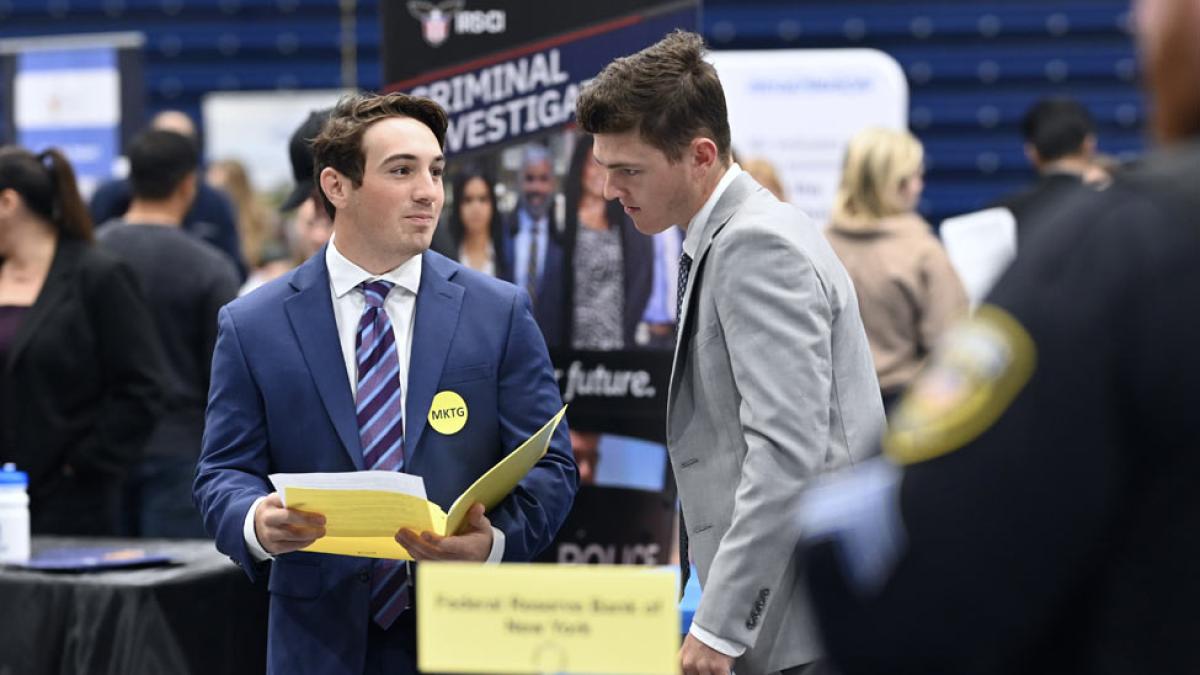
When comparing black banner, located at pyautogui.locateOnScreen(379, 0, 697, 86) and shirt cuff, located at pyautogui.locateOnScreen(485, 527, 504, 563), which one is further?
black banner, located at pyautogui.locateOnScreen(379, 0, 697, 86)

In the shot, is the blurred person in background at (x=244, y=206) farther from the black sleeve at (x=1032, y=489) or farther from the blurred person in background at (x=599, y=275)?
the black sleeve at (x=1032, y=489)

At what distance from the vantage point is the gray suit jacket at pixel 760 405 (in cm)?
206

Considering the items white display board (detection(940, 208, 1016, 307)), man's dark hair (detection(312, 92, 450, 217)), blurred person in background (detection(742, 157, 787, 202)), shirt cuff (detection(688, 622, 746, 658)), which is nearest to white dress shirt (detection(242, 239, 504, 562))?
man's dark hair (detection(312, 92, 450, 217))

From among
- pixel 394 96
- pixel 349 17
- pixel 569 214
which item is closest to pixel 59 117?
pixel 349 17

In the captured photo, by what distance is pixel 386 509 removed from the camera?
77.4 inches

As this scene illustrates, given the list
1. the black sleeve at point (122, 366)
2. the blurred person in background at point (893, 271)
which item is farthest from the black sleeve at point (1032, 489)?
the blurred person in background at point (893, 271)

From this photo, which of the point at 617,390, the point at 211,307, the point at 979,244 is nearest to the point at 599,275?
the point at 617,390

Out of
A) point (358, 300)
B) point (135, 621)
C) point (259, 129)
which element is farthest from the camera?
point (259, 129)

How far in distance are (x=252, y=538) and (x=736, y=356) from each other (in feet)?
2.41

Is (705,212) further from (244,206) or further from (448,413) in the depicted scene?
(244,206)

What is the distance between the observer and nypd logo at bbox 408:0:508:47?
3.85 metres

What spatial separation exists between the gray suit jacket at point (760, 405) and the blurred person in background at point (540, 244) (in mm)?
1653

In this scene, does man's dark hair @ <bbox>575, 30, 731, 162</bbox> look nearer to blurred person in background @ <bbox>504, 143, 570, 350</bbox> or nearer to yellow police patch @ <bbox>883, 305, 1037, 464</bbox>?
yellow police patch @ <bbox>883, 305, 1037, 464</bbox>

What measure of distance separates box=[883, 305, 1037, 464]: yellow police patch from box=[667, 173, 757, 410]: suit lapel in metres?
1.21
